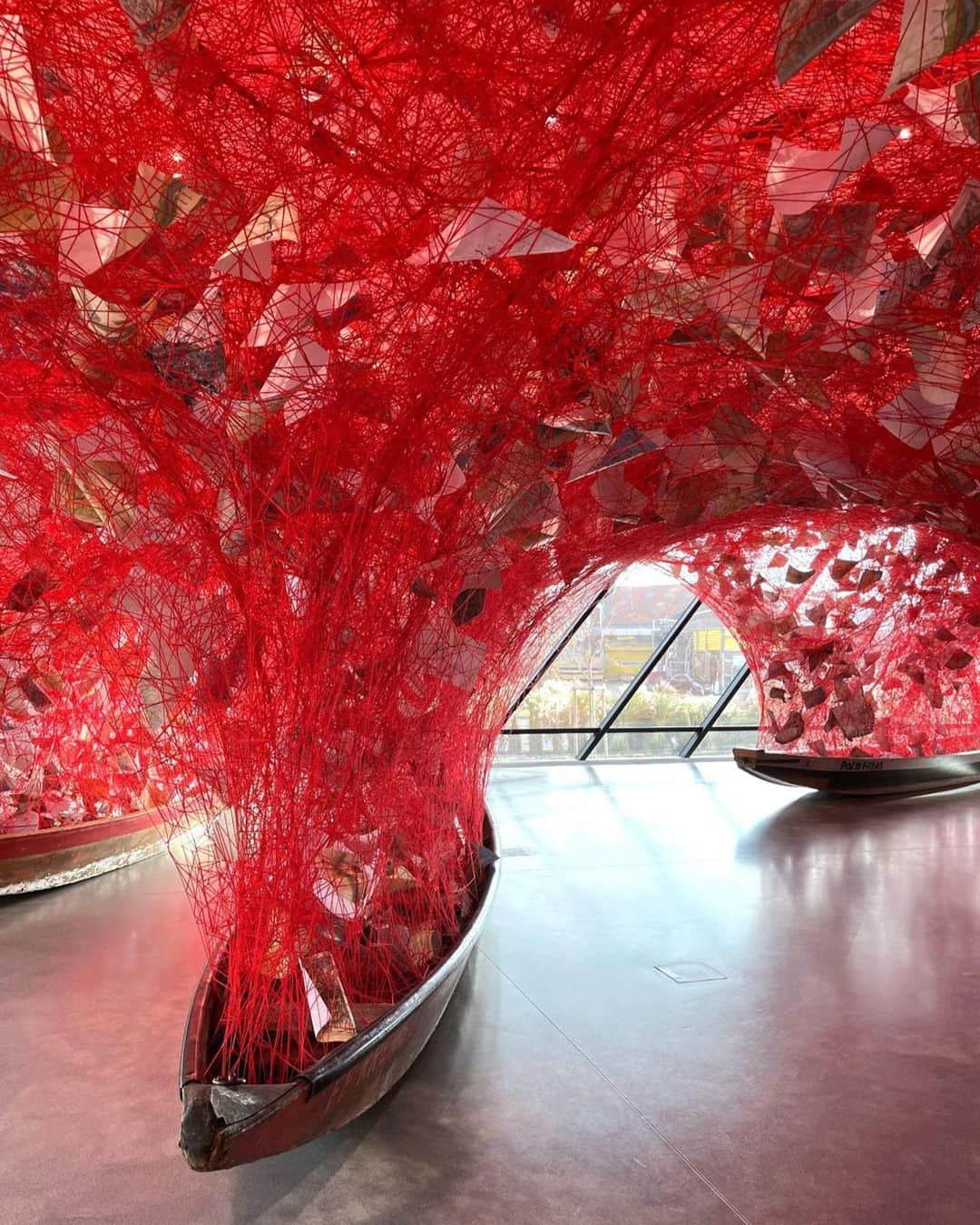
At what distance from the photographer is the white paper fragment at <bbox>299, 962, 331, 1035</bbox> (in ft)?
8.48

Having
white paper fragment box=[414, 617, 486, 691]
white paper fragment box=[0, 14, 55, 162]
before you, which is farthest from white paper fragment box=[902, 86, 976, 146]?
white paper fragment box=[414, 617, 486, 691]

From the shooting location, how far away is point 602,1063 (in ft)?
10.4

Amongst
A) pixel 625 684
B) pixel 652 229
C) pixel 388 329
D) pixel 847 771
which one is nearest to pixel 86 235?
pixel 388 329

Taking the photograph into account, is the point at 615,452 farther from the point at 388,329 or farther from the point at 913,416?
the point at 388,329

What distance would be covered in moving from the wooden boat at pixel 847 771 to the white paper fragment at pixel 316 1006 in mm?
5572

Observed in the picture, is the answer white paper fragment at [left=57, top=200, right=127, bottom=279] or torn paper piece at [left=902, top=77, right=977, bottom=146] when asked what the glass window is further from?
white paper fragment at [left=57, top=200, right=127, bottom=279]

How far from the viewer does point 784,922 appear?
4691 millimetres

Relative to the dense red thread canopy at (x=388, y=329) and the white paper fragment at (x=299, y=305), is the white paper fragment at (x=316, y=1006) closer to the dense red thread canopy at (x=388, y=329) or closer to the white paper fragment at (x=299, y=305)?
the dense red thread canopy at (x=388, y=329)

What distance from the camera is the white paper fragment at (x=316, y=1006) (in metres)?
2.58

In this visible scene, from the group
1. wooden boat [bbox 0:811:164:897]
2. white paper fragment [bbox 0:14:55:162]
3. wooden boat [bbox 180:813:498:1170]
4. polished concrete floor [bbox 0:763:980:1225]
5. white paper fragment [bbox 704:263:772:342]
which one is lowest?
polished concrete floor [bbox 0:763:980:1225]

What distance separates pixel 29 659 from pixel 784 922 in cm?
357

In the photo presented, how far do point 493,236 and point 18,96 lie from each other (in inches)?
32.5

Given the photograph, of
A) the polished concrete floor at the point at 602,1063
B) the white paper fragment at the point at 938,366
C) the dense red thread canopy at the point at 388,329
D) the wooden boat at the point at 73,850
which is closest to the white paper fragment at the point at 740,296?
the dense red thread canopy at the point at 388,329

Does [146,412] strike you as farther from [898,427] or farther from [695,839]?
[695,839]
